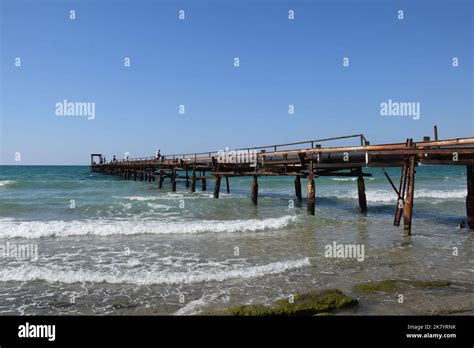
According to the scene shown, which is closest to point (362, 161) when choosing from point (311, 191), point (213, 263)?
point (311, 191)

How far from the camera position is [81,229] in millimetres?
13820

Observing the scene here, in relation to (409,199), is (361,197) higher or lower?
lower

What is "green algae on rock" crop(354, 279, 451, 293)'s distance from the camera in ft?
22.4

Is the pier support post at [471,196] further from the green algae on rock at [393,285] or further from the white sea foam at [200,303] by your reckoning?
the white sea foam at [200,303]

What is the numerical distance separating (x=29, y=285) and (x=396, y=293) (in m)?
7.29

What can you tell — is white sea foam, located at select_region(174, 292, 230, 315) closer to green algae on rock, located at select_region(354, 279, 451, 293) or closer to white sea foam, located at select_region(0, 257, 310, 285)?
white sea foam, located at select_region(0, 257, 310, 285)

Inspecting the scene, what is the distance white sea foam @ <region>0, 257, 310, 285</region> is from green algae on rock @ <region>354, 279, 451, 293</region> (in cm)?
199

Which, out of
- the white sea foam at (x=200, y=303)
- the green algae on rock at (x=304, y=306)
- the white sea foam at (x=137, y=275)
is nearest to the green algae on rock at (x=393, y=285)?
the green algae on rock at (x=304, y=306)

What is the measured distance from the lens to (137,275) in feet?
26.7

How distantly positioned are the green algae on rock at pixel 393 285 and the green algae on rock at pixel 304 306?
0.78m

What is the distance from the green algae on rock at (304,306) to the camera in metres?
5.54

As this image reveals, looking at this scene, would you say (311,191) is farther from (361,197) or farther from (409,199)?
(409,199)

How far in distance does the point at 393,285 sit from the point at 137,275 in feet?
17.7
